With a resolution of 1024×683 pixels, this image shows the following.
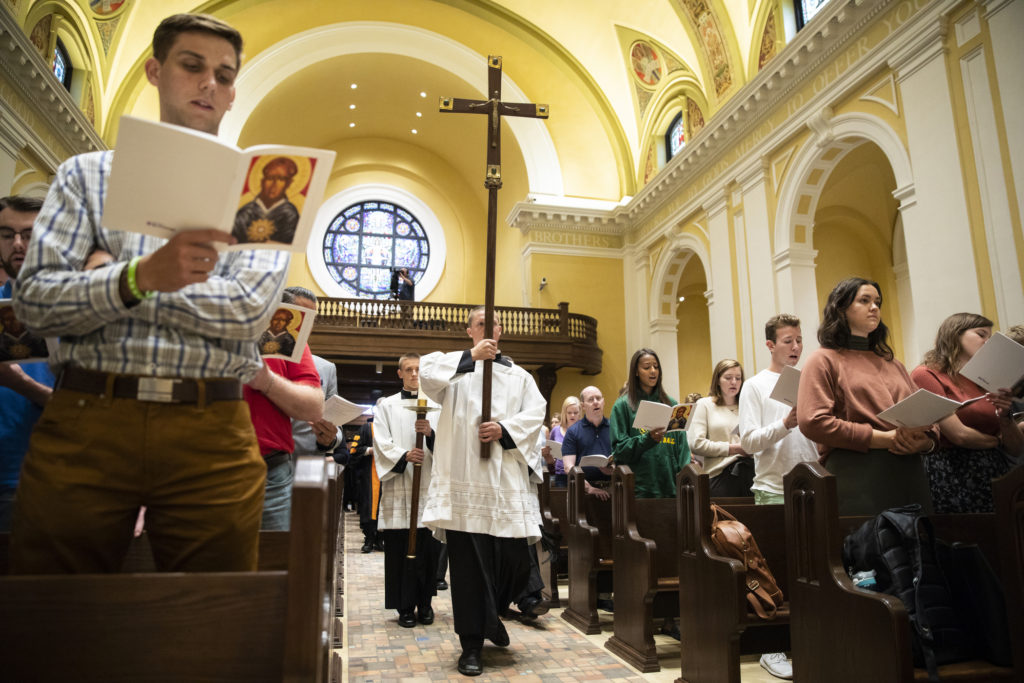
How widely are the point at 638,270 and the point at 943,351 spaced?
13097 mm

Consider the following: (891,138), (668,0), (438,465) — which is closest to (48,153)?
(438,465)

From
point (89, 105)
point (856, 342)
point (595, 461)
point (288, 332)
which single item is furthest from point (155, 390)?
point (89, 105)

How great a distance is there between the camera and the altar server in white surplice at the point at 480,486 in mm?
3814

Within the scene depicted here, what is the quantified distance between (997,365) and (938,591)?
1.29 meters

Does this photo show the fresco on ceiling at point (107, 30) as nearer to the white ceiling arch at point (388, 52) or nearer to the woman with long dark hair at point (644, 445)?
the white ceiling arch at point (388, 52)

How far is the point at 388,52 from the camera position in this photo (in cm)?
1611

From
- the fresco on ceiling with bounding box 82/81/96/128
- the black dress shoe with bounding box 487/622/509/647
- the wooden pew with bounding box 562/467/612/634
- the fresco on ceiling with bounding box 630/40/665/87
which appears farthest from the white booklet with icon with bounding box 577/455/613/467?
the fresco on ceiling with bounding box 630/40/665/87

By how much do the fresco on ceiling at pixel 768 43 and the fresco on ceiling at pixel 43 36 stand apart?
10916mm

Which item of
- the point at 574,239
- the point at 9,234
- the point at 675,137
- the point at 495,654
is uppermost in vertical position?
the point at 675,137

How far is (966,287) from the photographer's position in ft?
24.9

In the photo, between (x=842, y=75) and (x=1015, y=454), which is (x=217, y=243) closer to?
(x=1015, y=454)

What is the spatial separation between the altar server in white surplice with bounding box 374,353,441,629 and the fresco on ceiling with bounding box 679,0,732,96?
10.0 metres

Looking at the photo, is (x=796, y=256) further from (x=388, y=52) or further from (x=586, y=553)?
(x=388, y=52)

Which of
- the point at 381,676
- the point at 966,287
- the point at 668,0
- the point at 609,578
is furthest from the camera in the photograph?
the point at 668,0
